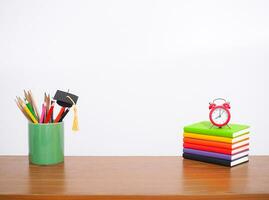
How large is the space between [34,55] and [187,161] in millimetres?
606

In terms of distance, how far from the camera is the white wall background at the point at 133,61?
Answer: 4.12 ft

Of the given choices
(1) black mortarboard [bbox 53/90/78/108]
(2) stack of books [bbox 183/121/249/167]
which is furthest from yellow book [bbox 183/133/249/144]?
(1) black mortarboard [bbox 53/90/78/108]

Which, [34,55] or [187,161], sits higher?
[34,55]

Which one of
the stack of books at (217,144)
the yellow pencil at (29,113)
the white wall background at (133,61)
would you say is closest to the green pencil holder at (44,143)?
the yellow pencil at (29,113)

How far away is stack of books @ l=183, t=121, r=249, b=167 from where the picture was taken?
1.04 m

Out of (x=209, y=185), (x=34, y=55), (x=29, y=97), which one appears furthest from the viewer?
(x=34, y=55)

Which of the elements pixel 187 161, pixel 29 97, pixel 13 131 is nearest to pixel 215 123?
pixel 187 161

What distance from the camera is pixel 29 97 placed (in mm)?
1057

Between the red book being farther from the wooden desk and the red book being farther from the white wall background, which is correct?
the white wall background

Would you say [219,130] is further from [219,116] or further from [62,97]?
[62,97]

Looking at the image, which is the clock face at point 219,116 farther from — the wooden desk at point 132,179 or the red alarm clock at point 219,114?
the wooden desk at point 132,179

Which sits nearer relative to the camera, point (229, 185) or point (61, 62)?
point (229, 185)

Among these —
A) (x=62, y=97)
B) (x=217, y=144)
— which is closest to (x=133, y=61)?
(x=62, y=97)

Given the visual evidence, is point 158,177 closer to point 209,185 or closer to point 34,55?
point 209,185
